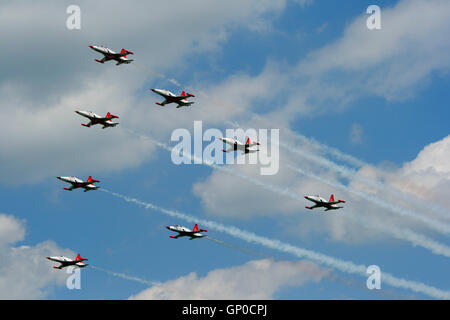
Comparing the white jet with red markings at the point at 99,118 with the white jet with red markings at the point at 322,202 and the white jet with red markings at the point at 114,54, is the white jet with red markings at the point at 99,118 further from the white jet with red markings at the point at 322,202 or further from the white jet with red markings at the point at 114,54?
the white jet with red markings at the point at 322,202

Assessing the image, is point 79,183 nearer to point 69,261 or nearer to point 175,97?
point 69,261

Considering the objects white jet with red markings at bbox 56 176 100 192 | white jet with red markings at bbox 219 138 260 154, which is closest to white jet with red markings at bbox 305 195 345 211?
white jet with red markings at bbox 219 138 260 154

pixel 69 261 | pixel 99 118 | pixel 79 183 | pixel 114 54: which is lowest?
pixel 69 261

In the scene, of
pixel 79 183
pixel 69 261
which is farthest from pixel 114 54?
pixel 69 261

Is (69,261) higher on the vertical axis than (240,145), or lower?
lower

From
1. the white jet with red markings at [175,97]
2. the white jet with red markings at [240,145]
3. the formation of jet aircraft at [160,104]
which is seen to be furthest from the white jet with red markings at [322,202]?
the white jet with red markings at [175,97]

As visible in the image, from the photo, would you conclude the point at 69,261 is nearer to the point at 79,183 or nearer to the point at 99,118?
the point at 79,183

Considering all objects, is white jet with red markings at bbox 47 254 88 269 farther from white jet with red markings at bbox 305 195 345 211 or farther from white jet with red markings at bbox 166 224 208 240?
white jet with red markings at bbox 305 195 345 211

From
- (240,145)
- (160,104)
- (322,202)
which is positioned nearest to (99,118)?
(160,104)

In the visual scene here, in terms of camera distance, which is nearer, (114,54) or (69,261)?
(114,54)

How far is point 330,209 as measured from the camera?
169 metres
